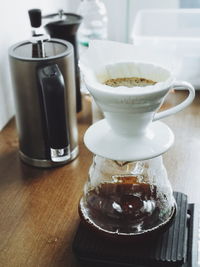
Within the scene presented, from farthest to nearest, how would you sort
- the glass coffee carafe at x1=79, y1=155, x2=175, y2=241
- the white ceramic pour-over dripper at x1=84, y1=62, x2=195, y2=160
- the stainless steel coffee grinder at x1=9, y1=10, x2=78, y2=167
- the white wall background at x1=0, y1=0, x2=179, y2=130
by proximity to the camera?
the white wall background at x1=0, y1=0, x2=179, y2=130
the stainless steel coffee grinder at x1=9, y1=10, x2=78, y2=167
the glass coffee carafe at x1=79, y1=155, x2=175, y2=241
the white ceramic pour-over dripper at x1=84, y1=62, x2=195, y2=160

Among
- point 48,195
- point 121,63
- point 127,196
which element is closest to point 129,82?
point 121,63

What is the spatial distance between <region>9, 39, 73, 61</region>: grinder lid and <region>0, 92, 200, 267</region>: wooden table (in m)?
0.23

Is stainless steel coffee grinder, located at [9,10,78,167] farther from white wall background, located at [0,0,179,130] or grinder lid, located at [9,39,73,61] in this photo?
white wall background, located at [0,0,179,130]

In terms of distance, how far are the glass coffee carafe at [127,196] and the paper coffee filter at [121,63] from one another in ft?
0.47

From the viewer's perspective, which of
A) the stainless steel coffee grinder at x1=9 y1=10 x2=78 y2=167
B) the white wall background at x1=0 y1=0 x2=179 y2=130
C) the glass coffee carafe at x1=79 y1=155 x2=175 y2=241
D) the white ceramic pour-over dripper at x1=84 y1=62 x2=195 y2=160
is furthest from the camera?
the white wall background at x1=0 y1=0 x2=179 y2=130

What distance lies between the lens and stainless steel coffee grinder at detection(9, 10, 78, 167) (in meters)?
0.81

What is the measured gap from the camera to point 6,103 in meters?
1.10

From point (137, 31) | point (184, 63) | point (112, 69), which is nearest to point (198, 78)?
point (184, 63)

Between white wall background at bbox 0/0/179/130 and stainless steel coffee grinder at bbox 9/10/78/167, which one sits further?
white wall background at bbox 0/0/179/130

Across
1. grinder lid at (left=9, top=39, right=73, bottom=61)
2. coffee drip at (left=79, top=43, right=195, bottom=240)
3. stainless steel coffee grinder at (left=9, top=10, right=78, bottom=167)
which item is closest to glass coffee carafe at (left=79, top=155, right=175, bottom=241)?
coffee drip at (left=79, top=43, right=195, bottom=240)

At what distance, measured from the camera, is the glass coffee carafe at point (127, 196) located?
2.27 feet

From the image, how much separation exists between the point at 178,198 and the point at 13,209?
0.30m

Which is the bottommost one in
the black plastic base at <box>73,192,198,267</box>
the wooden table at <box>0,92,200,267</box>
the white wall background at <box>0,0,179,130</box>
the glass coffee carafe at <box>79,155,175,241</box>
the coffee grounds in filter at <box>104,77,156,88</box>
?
the wooden table at <box>0,92,200,267</box>

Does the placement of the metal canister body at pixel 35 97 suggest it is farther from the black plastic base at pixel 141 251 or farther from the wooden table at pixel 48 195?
the black plastic base at pixel 141 251
